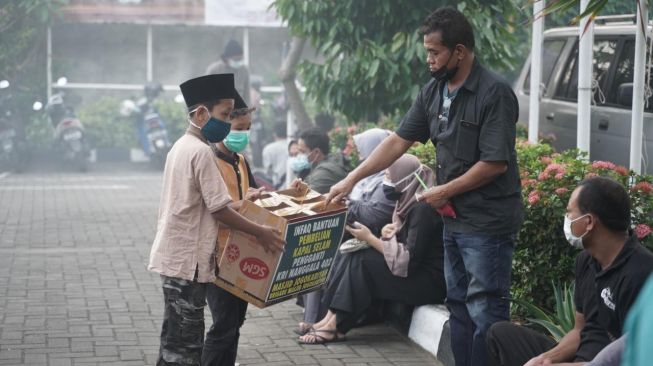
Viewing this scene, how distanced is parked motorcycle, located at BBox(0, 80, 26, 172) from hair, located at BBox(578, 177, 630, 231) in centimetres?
1546

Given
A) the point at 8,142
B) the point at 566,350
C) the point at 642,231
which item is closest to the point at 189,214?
the point at 566,350

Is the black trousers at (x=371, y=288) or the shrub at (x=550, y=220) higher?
the shrub at (x=550, y=220)

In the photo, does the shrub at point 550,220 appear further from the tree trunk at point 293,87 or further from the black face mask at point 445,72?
the tree trunk at point 293,87

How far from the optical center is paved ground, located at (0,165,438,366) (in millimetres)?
6504

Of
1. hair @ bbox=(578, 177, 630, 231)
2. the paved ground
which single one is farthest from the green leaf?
hair @ bbox=(578, 177, 630, 231)

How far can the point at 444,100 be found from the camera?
17.0ft

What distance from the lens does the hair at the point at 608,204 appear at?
4211mm

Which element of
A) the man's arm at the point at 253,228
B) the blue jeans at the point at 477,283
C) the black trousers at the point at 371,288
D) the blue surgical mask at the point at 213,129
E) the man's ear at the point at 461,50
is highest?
the man's ear at the point at 461,50

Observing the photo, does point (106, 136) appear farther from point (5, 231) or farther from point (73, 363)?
point (73, 363)

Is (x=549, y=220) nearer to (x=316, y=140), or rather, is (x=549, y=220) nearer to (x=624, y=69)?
(x=316, y=140)

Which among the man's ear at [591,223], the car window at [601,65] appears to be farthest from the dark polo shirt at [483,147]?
the car window at [601,65]

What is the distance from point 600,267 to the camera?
4.29m

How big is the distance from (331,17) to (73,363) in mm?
4914

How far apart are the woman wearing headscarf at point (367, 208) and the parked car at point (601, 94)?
256 centimetres
